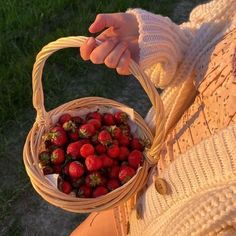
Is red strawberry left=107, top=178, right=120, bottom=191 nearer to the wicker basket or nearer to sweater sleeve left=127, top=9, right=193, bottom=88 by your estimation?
the wicker basket

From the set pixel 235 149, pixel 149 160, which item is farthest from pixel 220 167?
pixel 149 160

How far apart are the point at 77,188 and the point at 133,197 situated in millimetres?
140

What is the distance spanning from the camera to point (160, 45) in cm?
109

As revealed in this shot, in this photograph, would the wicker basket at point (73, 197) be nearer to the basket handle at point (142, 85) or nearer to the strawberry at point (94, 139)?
the basket handle at point (142, 85)

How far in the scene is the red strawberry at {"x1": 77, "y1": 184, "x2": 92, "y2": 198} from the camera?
3.82ft

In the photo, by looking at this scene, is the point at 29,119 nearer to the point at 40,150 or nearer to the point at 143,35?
the point at 40,150

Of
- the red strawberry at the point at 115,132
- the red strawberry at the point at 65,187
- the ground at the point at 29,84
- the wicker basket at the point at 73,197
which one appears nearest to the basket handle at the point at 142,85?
the wicker basket at the point at 73,197

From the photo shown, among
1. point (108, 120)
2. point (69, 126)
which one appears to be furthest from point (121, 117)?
point (69, 126)

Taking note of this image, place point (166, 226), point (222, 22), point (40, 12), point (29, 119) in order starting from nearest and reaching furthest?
1. point (166, 226)
2. point (222, 22)
3. point (29, 119)
4. point (40, 12)

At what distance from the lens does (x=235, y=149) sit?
0.89m

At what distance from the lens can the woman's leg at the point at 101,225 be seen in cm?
129

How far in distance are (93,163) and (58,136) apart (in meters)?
0.12

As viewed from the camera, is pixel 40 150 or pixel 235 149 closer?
pixel 235 149

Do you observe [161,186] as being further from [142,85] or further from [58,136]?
[58,136]
